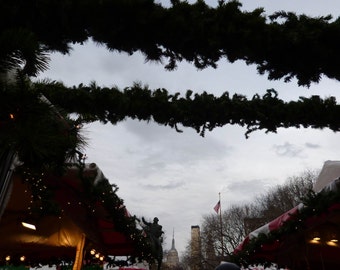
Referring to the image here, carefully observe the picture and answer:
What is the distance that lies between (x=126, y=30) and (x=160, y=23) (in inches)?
15.5

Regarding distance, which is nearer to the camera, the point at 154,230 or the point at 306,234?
the point at 306,234

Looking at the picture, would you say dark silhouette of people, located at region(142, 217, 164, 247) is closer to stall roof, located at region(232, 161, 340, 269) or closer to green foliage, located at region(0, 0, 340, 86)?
stall roof, located at region(232, 161, 340, 269)

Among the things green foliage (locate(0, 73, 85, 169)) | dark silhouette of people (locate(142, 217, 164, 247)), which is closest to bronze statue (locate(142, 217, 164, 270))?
dark silhouette of people (locate(142, 217, 164, 247))

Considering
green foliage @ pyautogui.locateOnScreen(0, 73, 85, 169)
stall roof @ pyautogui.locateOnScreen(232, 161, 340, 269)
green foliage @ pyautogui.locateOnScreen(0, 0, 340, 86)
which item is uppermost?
green foliage @ pyautogui.locateOnScreen(0, 0, 340, 86)

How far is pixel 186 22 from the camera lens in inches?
130

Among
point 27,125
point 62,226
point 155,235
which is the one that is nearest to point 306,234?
point 155,235

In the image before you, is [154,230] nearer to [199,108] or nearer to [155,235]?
[155,235]

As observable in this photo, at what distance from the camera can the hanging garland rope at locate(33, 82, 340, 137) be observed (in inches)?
146

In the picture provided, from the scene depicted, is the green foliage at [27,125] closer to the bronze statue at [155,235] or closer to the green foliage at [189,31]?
the green foliage at [189,31]

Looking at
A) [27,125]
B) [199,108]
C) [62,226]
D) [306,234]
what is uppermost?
[199,108]

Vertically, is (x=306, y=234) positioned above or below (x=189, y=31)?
below

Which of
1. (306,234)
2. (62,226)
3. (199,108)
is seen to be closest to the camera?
(199,108)

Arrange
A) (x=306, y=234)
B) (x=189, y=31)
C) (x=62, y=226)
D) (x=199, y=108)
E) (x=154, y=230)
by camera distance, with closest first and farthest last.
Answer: (x=189, y=31)
(x=199, y=108)
(x=306, y=234)
(x=62, y=226)
(x=154, y=230)

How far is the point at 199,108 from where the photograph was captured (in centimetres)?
388
